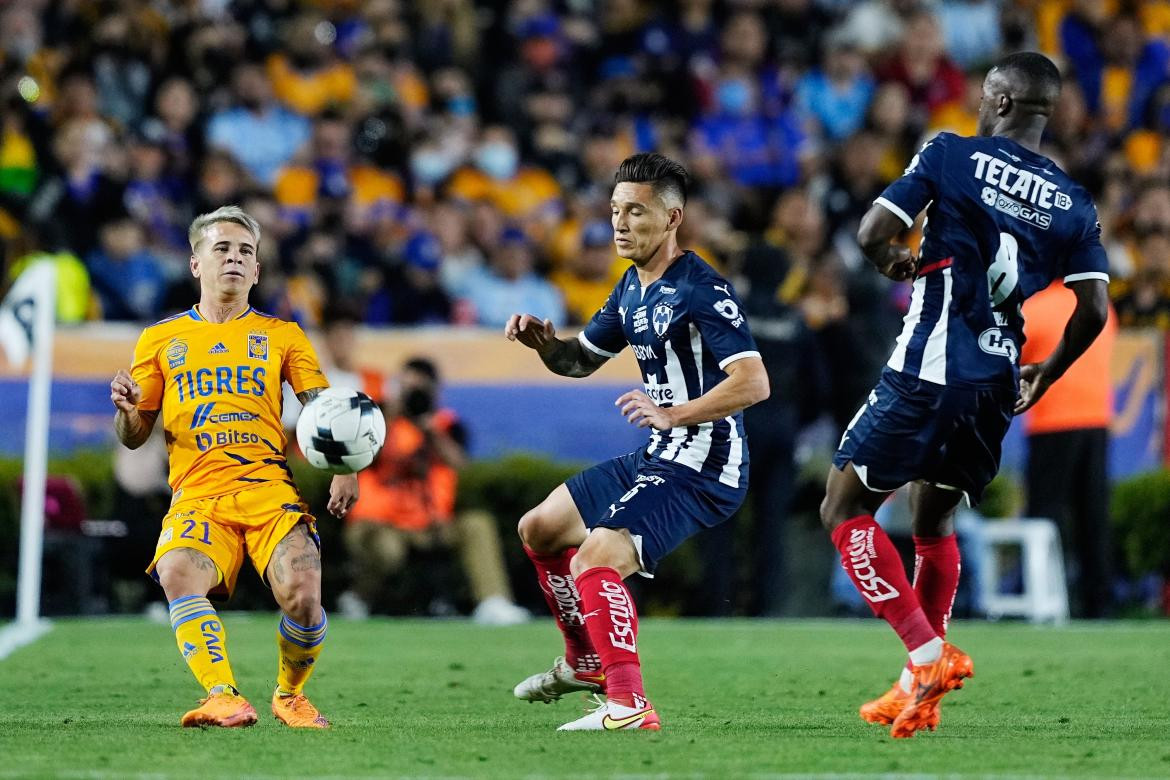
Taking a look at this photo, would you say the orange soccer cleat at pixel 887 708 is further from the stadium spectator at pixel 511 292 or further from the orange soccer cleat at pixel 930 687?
the stadium spectator at pixel 511 292

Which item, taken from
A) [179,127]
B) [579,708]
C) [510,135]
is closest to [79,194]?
[179,127]

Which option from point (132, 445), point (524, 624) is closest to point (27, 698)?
point (132, 445)

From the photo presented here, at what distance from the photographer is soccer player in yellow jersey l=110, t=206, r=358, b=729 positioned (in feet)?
22.5

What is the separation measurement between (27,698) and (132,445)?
149 cm

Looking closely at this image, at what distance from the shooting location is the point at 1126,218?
58.0ft

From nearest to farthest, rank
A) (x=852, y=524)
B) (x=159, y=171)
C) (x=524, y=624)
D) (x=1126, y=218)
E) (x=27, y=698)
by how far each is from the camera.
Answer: (x=852, y=524)
(x=27, y=698)
(x=524, y=624)
(x=159, y=171)
(x=1126, y=218)

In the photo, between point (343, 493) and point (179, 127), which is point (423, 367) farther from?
point (343, 493)

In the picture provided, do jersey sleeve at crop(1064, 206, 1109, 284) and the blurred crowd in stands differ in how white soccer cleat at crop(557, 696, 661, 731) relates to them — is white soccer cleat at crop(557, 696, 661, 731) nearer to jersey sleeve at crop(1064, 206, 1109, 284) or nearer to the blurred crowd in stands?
jersey sleeve at crop(1064, 206, 1109, 284)

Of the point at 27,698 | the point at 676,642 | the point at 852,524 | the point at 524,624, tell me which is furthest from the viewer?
the point at 524,624

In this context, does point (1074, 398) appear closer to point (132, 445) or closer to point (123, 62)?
point (132, 445)

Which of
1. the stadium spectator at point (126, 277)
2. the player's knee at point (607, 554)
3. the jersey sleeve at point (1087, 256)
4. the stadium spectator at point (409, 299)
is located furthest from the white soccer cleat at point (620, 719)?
the stadium spectator at point (409, 299)

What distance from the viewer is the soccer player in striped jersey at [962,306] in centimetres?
679

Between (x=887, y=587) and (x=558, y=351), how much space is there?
1.66 metres

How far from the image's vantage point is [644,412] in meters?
6.58
